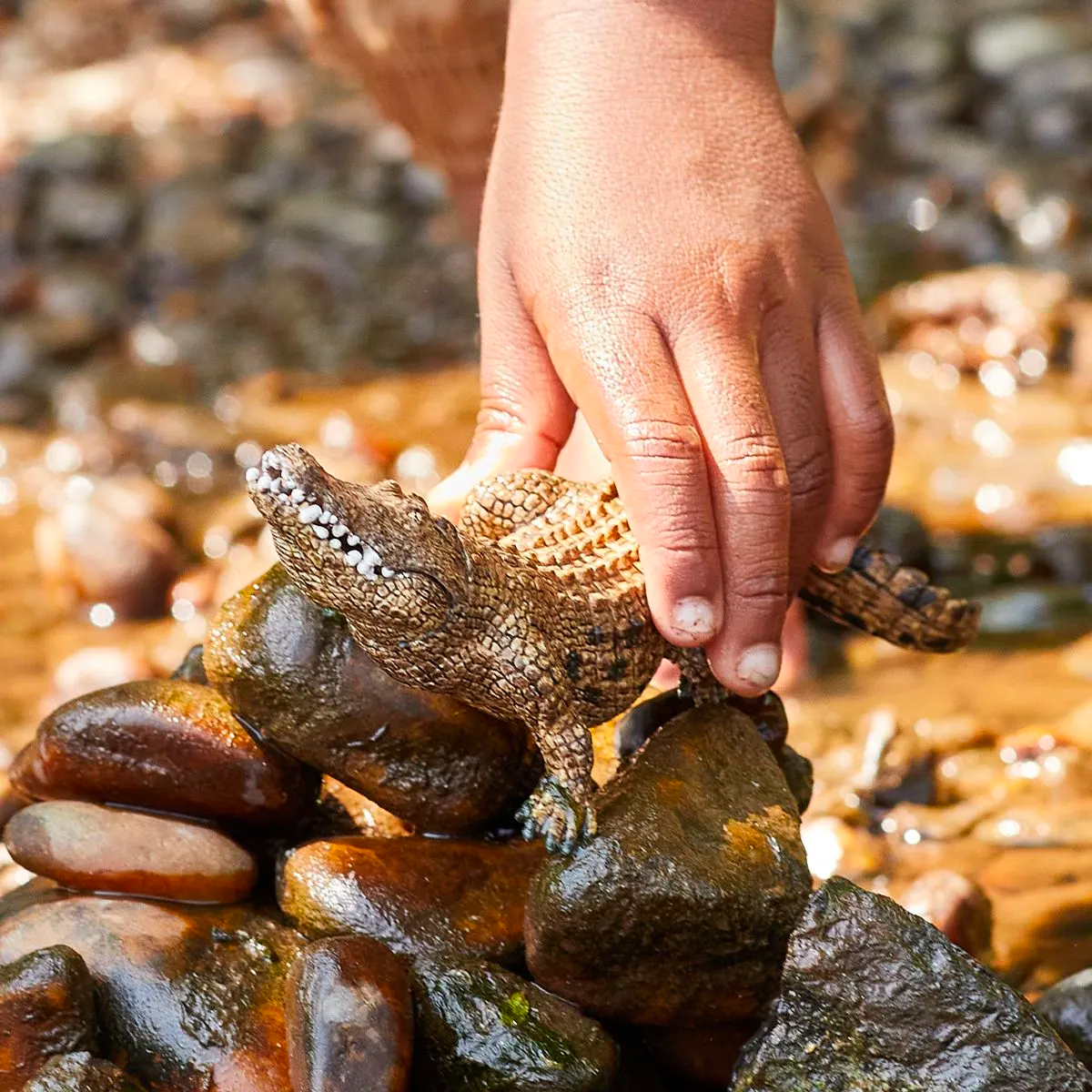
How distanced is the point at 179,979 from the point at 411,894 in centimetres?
46

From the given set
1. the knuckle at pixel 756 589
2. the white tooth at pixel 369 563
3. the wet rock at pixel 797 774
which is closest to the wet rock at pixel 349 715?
the white tooth at pixel 369 563

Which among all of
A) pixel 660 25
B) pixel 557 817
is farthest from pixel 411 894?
pixel 660 25

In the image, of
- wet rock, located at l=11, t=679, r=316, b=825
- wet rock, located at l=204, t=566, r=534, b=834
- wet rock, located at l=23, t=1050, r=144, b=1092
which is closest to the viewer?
wet rock, located at l=23, t=1050, r=144, b=1092

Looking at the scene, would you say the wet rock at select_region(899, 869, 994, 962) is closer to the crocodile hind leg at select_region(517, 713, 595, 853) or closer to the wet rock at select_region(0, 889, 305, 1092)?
the crocodile hind leg at select_region(517, 713, 595, 853)

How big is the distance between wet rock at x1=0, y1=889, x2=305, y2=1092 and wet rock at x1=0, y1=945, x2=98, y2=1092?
109 mm

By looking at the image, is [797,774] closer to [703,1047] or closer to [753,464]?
[703,1047]

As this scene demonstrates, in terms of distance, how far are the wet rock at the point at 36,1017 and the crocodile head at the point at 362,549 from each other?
818 mm

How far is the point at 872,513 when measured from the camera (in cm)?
316

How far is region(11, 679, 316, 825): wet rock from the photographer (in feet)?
9.62

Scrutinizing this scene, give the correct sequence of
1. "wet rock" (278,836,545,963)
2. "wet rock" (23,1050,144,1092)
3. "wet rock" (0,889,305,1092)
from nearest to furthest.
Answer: "wet rock" (23,1050,144,1092)
"wet rock" (0,889,305,1092)
"wet rock" (278,836,545,963)

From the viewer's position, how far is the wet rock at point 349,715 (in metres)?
2.82

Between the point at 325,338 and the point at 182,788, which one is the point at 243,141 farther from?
the point at 182,788

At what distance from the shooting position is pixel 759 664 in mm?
2871

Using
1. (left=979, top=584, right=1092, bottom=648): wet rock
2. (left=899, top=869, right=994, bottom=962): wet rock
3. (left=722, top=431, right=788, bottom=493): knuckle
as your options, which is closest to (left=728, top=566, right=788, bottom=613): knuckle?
(left=722, top=431, right=788, bottom=493): knuckle
